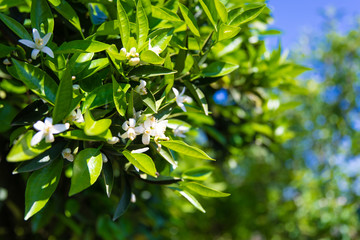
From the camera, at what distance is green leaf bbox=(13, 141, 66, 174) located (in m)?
0.67

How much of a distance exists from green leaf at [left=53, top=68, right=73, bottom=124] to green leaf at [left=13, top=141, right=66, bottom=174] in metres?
0.09

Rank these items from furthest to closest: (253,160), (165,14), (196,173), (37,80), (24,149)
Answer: (253,160) < (196,173) < (165,14) < (37,80) < (24,149)

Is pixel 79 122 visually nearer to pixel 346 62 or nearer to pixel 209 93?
pixel 209 93

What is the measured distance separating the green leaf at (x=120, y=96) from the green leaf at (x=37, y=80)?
14 cm

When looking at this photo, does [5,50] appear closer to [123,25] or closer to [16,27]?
[16,27]

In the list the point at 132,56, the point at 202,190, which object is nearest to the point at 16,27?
the point at 132,56

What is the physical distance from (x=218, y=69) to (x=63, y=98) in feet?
1.61

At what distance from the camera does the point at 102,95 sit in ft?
2.42

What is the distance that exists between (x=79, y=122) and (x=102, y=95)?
3.3 inches

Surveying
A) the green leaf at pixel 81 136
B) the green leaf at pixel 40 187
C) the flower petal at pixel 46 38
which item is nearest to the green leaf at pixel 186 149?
the green leaf at pixel 81 136

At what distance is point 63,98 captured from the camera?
643 mm

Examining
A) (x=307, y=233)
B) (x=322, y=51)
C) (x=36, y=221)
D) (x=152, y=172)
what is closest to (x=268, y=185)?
(x=307, y=233)

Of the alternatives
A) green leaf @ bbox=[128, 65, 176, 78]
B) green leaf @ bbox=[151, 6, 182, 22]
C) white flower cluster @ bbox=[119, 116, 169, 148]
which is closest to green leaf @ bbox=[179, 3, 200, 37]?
green leaf @ bbox=[151, 6, 182, 22]

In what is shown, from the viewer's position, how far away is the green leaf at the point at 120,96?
2.30ft
